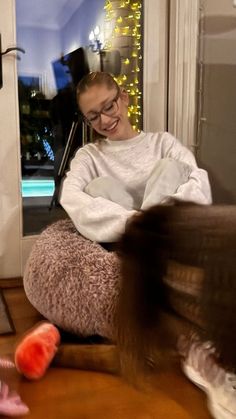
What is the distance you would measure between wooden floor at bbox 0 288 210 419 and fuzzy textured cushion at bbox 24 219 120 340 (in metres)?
0.15

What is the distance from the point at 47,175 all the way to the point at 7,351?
0.96m

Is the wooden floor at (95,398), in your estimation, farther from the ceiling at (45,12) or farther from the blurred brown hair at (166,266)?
the ceiling at (45,12)

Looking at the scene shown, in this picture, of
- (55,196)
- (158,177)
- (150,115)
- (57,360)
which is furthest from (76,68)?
(57,360)

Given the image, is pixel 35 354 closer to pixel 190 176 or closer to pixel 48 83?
pixel 190 176

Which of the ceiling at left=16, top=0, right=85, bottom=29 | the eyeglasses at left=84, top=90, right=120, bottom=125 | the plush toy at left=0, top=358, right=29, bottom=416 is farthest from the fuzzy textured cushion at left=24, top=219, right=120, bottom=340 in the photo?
the ceiling at left=16, top=0, right=85, bottom=29

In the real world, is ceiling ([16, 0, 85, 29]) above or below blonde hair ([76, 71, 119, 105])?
above

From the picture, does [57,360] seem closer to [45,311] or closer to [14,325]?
[45,311]

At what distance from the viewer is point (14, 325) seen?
1814mm

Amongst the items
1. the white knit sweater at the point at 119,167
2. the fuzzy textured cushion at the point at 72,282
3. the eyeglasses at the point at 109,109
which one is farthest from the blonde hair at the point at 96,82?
the fuzzy textured cushion at the point at 72,282

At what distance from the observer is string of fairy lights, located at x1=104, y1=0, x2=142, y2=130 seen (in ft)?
7.72

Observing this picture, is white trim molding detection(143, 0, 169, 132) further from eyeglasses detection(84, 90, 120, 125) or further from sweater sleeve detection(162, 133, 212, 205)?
eyeglasses detection(84, 90, 120, 125)

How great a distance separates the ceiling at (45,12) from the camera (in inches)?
85.4

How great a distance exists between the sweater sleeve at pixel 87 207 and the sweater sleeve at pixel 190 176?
21cm

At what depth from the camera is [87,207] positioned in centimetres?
175
